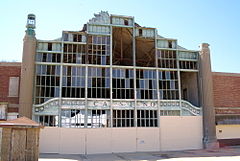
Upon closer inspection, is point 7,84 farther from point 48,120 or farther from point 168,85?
point 168,85

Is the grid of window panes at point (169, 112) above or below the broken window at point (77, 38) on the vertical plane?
below

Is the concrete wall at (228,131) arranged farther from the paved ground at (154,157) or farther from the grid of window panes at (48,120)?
the grid of window panes at (48,120)

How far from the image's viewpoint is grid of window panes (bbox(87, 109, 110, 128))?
2153 cm

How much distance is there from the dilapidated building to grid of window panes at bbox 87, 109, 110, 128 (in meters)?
0.09

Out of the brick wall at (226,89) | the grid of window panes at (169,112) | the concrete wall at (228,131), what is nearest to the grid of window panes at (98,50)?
the grid of window panes at (169,112)

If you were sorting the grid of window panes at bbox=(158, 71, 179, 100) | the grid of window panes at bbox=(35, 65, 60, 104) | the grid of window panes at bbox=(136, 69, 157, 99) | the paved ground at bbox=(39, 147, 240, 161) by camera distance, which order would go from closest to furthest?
the paved ground at bbox=(39, 147, 240, 161) → the grid of window panes at bbox=(35, 65, 60, 104) → the grid of window panes at bbox=(136, 69, 157, 99) → the grid of window panes at bbox=(158, 71, 179, 100)

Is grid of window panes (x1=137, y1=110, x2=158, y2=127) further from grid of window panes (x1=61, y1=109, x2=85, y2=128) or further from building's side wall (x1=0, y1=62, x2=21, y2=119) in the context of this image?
building's side wall (x1=0, y1=62, x2=21, y2=119)

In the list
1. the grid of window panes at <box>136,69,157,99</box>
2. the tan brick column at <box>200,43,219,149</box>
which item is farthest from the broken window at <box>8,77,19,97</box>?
the tan brick column at <box>200,43,219,149</box>

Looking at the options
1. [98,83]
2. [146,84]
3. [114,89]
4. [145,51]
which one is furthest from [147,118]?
[145,51]

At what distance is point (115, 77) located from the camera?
23.1 metres

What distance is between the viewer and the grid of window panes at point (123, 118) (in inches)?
869

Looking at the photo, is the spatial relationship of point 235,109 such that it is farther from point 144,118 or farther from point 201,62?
point 144,118

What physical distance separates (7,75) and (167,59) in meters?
15.1

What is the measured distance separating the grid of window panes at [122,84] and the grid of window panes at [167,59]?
3326 mm
